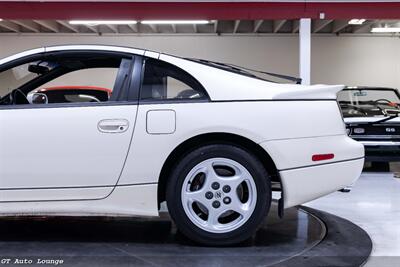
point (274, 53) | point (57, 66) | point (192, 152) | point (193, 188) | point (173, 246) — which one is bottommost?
point (173, 246)

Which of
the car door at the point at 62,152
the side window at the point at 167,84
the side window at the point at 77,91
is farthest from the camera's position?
the side window at the point at 77,91

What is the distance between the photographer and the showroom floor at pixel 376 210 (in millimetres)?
3381

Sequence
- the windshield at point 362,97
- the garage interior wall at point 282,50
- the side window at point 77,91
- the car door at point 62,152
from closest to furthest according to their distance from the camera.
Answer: the car door at point 62,152, the side window at point 77,91, the windshield at point 362,97, the garage interior wall at point 282,50

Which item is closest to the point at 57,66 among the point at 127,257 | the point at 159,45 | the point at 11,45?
the point at 127,257

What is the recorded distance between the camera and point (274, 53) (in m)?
17.4

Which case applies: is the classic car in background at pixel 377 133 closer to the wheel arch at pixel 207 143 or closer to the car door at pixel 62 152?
the wheel arch at pixel 207 143

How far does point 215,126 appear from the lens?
10.4 feet

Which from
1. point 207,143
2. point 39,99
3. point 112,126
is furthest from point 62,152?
point 207,143

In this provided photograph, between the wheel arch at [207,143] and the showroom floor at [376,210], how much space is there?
0.95 metres

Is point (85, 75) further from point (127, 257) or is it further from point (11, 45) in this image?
point (127, 257)

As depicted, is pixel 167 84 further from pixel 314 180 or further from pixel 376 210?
pixel 376 210

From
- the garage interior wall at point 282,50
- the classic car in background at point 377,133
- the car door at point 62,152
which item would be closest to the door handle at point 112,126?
the car door at point 62,152

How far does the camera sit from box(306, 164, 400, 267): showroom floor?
3381 mm

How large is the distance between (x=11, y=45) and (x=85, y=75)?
3.71 m
